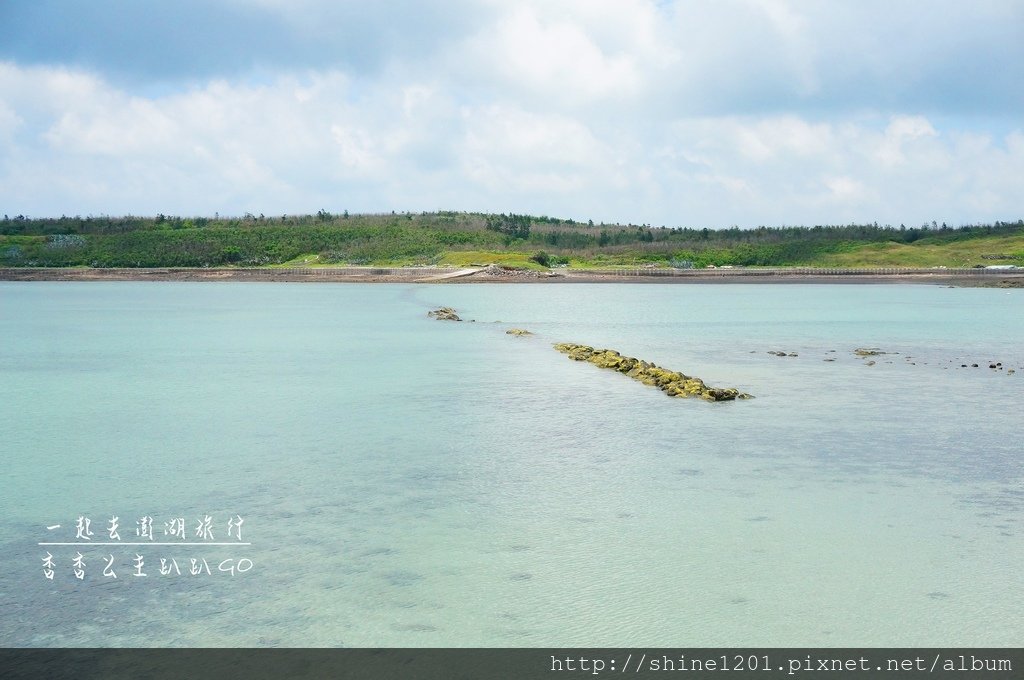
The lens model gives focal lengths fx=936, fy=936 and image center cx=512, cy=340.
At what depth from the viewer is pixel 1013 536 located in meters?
9.20

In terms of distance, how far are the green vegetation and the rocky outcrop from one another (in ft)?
255

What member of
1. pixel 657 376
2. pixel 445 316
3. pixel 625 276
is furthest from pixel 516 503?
pixel 625 276

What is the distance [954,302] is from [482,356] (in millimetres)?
43607

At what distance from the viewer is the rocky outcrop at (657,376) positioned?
1850cm

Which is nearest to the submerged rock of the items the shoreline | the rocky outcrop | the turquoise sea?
the rocky outcrop

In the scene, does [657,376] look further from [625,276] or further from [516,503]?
[625,276]

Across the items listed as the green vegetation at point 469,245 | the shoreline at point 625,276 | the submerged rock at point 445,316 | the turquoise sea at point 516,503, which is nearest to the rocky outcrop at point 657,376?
the turquoise sea at point 516,503

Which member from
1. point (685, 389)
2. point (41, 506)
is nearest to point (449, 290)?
point (685, 389)

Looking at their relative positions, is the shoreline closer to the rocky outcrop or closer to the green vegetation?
the green vegetation

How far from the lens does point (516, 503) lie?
10.6 metres

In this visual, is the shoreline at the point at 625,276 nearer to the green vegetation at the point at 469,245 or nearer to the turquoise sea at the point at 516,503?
the green vegetation at the point at 469,245

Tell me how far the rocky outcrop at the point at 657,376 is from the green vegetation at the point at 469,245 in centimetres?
7771

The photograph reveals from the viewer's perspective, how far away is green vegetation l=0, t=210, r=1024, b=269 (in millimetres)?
113500
